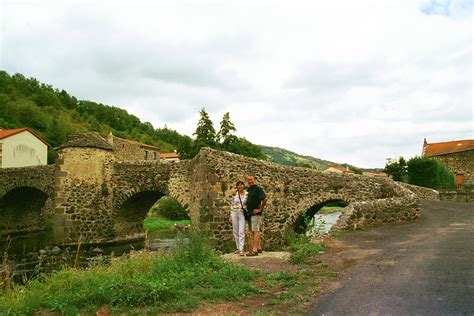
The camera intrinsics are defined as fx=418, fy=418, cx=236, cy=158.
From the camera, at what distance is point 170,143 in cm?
8312

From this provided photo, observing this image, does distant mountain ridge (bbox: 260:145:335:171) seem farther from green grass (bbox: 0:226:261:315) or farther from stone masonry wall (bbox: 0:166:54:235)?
green grass (bbox: 0:226:261:315)

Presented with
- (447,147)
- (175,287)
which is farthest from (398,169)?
(175,287)

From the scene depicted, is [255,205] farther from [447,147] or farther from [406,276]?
[447,147]

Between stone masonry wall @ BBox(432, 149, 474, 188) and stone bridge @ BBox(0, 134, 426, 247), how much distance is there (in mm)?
31447

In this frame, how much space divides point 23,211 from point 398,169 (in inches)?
1188

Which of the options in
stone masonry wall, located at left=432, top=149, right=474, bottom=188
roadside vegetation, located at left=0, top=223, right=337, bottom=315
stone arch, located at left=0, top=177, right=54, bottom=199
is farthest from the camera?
stone masonry wall, located at left=432, top=149, right=474, bottom=188

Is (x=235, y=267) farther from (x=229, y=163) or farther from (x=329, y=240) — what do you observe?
(x=229, y=163)

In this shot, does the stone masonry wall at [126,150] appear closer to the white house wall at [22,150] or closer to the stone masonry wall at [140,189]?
the white house wall at [22,150]

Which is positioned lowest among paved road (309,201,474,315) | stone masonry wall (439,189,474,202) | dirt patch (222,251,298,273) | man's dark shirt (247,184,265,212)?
dirt patch (222,251,298,273)

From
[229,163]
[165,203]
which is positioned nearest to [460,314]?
[229,163]

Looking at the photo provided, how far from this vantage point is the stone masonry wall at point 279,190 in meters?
13.4

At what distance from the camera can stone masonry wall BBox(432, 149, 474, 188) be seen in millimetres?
40375

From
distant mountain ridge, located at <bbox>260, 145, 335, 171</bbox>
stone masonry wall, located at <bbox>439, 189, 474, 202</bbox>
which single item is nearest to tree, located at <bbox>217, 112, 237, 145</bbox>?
stone masonry wall, located at <bbox>439, 189, 474, 202</bbox>

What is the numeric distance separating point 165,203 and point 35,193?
11.2m
